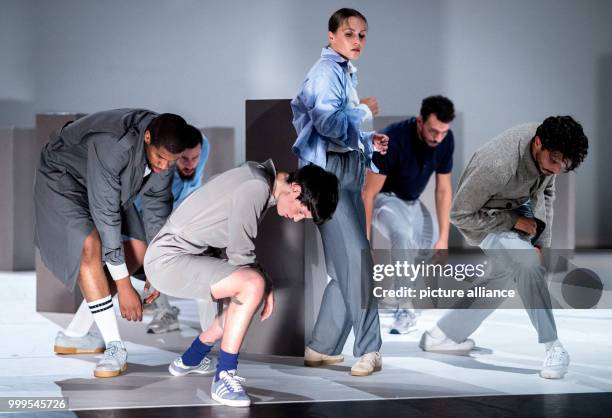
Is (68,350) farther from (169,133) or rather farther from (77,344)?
(169,133)

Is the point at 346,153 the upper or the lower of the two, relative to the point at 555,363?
upper

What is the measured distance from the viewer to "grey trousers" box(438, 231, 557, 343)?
139 inches

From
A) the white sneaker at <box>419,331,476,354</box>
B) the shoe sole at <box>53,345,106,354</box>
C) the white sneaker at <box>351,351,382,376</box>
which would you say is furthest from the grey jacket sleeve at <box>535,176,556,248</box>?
the shoe sole at <box>53,345,106,354</box>

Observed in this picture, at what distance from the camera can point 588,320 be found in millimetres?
4656

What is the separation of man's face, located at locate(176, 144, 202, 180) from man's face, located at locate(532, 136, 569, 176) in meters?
1.50

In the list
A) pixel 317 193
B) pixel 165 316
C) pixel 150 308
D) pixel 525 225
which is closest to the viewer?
pixel 317 193

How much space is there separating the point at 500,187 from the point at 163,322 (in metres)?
1.75

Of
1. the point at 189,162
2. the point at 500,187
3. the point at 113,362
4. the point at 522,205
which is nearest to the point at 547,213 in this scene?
the point at 522,205

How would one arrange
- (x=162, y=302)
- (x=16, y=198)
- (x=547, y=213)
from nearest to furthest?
1. (x=547, y=213)
2. (x=162, y=302)
3. (x=16, y=198)

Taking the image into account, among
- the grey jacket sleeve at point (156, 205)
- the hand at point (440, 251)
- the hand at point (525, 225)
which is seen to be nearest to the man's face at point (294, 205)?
the grey jacket sleeve at point (156, 205)

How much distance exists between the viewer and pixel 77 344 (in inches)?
153

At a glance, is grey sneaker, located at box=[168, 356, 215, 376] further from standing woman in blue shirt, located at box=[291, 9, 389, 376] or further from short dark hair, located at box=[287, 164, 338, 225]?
short dark hair, located at box=[287, 164, 338, 225]

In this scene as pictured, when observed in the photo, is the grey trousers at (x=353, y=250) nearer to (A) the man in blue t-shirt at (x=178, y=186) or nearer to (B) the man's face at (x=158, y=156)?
(B) the man's face at (x=158, y=156)

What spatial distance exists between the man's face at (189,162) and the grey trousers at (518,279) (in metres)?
1.35
